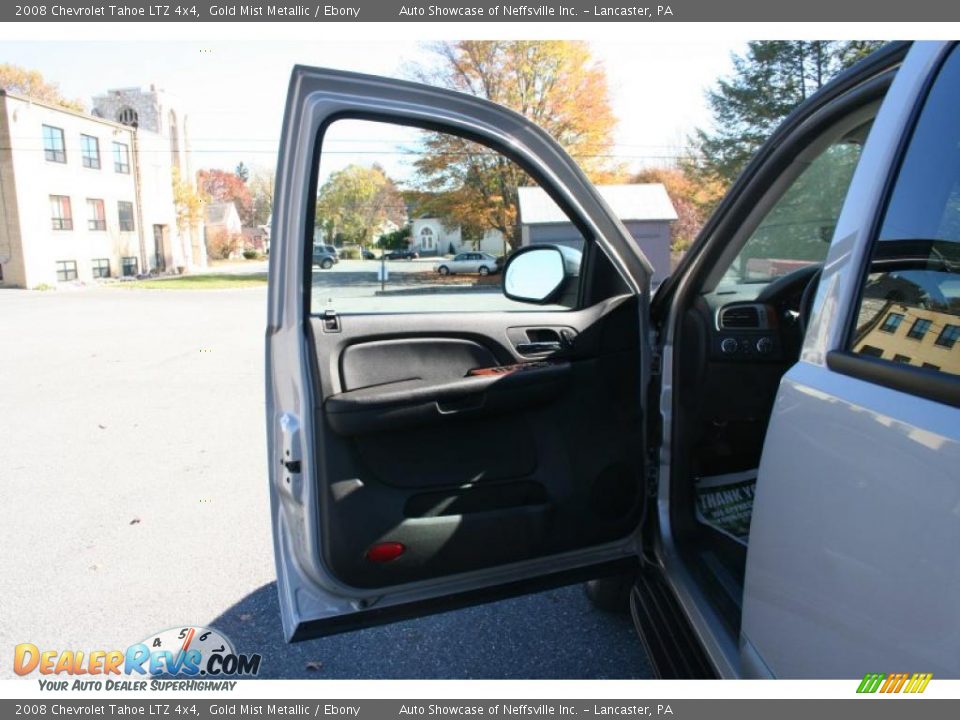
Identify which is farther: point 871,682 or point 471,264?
point 471,264

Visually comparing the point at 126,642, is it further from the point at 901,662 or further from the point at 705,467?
the point at 901,662

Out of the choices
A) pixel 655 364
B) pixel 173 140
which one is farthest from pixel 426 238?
pixel 173 140

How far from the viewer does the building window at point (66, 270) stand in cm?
3291

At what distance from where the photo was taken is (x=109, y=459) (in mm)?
5449

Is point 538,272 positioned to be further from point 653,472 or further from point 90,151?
point 90,151

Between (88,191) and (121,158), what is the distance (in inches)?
144

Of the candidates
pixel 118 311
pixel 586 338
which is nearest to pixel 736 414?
pixel 586 338

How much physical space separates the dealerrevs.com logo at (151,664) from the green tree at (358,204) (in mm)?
1765

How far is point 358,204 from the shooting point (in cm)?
258

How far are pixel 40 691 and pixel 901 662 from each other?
2658 millimetres

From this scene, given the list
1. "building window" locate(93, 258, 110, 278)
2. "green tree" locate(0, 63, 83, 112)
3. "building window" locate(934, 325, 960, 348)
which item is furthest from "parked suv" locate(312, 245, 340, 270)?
"green tree" locate(0, 63, 83, 112)

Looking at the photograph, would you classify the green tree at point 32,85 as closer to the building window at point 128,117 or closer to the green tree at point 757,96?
the building window at point 128,117

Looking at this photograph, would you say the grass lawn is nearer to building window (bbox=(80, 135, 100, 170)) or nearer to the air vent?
building window (bbox=(80, 135, 100, 170))

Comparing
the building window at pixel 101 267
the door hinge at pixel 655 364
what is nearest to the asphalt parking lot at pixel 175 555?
the door hinge at pixel 655 364
